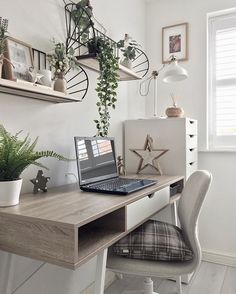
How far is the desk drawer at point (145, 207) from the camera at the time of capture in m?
1.23

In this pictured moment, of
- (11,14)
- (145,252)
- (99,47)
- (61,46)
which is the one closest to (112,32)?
(99,47)

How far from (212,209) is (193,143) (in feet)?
2.17

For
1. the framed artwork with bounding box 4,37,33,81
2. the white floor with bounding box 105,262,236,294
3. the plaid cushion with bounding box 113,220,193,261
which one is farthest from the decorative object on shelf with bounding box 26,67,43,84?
the white floor with bounding box 105,262,236,294

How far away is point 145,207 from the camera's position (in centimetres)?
139

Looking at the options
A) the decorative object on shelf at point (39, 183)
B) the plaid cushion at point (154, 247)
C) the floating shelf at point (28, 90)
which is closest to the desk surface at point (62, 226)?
the decorative object on shelf at point (39, 183)

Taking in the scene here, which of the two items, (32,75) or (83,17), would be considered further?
(83,17)

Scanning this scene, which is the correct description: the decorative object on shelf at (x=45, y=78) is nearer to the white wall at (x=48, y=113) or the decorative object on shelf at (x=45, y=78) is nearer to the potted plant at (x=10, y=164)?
the white wall at (x=48, y=113)

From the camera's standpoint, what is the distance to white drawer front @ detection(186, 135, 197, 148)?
2.24 m

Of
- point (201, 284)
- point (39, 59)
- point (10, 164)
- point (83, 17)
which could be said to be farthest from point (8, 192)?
point (201, 284)

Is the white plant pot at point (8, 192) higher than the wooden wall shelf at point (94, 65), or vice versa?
the wooden wall shelf at point (94, 65)

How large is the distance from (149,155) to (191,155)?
0.37 m

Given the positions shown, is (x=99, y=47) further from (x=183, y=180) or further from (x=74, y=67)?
(x=183, y=180)

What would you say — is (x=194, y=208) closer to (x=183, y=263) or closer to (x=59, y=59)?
(x=183, y=263)

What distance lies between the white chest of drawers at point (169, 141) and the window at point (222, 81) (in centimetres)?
28
